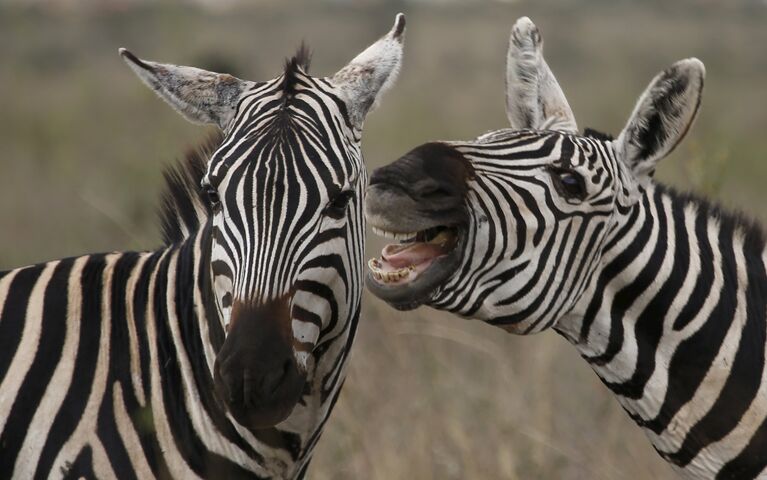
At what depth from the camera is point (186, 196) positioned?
4.80 m

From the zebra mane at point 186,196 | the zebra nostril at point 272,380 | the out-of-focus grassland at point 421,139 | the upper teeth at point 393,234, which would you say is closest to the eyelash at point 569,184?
the upper teeth at point 393,234

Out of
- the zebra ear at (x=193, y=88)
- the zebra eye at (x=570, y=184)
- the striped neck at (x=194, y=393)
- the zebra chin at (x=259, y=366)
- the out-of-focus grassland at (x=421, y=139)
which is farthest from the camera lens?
the out-of-focus grassland at (x=421, y=139)

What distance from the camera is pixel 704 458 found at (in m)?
4.07

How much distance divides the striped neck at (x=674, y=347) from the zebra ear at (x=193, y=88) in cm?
176

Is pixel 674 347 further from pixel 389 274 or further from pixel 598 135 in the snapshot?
pixel 389 274

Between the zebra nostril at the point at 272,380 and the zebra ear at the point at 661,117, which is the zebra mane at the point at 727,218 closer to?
the zebra ear at the point at 661,117

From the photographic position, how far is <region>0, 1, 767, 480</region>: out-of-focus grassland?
7031 mm

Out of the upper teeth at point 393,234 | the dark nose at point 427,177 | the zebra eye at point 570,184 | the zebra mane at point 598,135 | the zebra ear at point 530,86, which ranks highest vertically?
the zebra ear at point 530,86

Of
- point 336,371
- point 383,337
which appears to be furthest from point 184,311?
point 383,337

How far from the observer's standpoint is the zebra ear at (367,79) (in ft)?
14.4

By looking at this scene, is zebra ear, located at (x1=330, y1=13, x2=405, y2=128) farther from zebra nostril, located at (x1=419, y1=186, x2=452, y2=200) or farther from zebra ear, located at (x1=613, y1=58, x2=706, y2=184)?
zebra ear, located at (x1=613, y1=58, x2=706, y2=184)

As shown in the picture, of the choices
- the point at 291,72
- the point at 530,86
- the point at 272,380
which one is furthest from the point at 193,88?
the point at 530,86

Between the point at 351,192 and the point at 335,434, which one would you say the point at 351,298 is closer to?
the point at 351,192

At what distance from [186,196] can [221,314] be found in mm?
915
